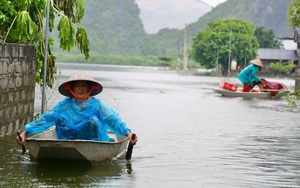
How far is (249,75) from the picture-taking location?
3791cm

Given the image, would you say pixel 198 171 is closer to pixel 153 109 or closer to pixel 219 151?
pixel 219 151

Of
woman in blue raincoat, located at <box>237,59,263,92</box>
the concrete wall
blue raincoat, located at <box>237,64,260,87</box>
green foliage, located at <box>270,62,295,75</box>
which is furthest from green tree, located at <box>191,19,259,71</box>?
the concrete wall

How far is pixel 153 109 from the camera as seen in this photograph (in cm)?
2731

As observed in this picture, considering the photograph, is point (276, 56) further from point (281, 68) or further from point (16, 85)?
point (16, 85)

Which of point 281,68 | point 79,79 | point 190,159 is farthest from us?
point 281,68

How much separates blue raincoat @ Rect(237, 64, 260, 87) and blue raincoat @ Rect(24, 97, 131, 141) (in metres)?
25.7

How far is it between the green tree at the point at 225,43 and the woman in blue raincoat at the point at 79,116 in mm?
92363

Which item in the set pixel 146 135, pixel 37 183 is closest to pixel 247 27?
pixel 146 135

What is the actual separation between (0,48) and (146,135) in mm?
4697

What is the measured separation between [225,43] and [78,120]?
98.2m

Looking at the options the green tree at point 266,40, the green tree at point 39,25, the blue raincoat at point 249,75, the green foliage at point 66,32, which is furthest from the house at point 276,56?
the green foliage at point 66,32

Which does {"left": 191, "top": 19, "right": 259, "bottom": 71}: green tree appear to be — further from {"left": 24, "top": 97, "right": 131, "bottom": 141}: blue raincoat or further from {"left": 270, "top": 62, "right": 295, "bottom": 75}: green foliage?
{"left": 24, "top": 97, "right": 131, "bottom": 141}: blue raincoat

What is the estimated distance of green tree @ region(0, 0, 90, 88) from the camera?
1631 cm

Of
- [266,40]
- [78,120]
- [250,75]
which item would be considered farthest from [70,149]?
[266,40]
